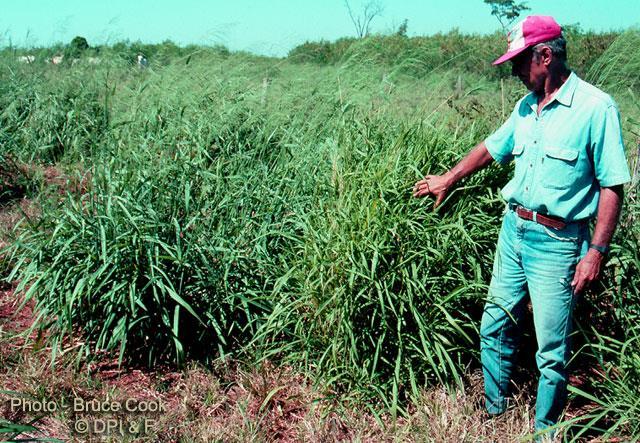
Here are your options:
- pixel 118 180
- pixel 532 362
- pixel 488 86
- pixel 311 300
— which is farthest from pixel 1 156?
pixel 532 362

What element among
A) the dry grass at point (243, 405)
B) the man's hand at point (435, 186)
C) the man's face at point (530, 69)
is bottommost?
the dry grass at point (243, 405)

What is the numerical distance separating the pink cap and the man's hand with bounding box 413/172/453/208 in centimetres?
72

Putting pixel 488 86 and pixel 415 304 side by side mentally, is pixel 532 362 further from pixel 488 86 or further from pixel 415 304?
pixel 488 86

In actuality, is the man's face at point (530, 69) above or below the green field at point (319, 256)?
above

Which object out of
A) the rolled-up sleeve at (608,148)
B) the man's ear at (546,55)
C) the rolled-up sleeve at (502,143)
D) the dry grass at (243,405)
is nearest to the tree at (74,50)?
the dry grass at (243,405)

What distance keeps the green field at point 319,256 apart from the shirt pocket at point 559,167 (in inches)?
22.4

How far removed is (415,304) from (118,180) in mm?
1969

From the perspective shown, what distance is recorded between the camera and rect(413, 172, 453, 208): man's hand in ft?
11.0

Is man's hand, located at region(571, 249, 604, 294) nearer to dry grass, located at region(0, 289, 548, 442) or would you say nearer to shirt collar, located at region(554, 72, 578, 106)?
shirt collar, located at region(554, 72, 578, 106)

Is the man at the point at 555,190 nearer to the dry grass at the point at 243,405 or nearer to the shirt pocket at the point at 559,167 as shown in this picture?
the shirt pocket at the point at 559,167

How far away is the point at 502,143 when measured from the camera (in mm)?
3215

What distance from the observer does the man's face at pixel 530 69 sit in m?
2.84

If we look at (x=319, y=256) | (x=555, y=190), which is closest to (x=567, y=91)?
(x=555, y=190)

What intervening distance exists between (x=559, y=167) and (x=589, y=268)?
449 mm
